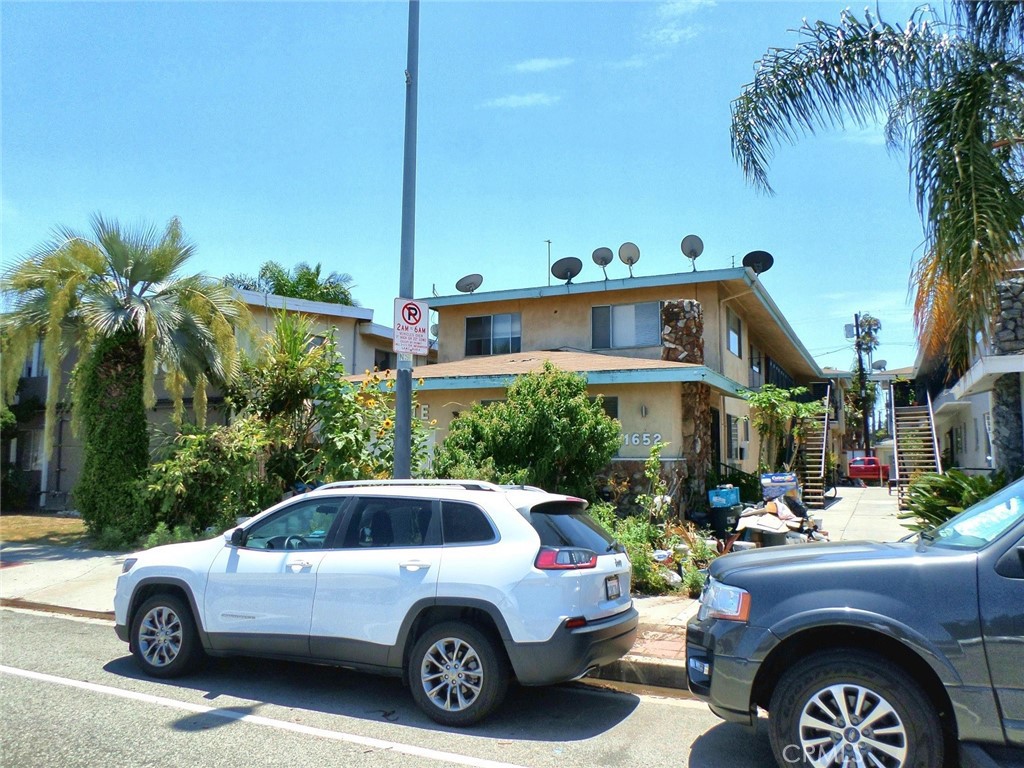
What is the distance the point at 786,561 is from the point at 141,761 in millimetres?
4187

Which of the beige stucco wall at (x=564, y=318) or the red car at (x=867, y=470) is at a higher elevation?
the beige stucco wall at (x=564, y=318)

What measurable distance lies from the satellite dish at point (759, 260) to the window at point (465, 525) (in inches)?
682

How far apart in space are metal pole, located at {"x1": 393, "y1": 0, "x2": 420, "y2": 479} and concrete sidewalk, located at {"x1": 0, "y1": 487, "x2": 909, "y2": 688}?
3.15 meters

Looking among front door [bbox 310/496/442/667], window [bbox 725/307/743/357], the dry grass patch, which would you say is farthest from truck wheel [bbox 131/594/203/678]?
window [bbox 725/307/743/357]

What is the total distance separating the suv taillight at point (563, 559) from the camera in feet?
17.9

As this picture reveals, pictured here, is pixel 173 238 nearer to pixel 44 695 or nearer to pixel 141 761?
pixel 44 695

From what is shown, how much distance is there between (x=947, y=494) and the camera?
38.1 ft

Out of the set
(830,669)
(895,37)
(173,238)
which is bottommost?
(830,669)

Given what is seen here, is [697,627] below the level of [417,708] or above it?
above

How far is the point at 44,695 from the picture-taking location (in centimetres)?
620

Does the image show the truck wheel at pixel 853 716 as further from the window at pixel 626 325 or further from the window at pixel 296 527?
the window at pixel 626 325

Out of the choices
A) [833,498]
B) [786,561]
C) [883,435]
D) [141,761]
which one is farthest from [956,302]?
[883,435]

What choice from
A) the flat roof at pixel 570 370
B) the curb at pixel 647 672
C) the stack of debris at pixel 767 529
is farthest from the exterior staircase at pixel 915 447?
the curb at pixel 647 672

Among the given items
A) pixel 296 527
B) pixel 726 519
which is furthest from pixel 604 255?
pixel 296 527
